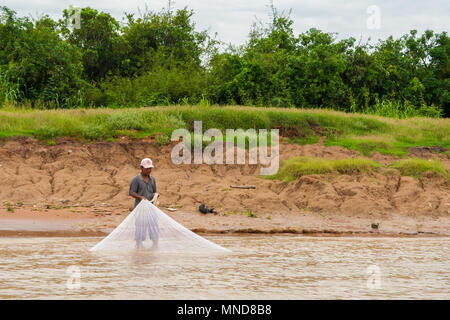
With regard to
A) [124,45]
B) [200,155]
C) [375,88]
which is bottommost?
[200,155]

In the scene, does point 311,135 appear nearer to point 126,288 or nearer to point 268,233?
point 268,233

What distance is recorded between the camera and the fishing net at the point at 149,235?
8.62 m

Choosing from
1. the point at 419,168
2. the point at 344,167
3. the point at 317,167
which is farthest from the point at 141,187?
the point at 419,168

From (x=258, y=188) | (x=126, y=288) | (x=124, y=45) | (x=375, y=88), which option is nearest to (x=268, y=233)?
(x=258, y=188)

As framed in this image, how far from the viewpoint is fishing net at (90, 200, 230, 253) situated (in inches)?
340

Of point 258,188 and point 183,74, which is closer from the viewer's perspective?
point 258,188

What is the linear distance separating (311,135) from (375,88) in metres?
8.81

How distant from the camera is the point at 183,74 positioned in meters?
22.8

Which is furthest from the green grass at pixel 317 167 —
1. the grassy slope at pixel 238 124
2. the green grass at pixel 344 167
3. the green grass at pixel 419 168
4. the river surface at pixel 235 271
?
the river surface at pixel 235 271

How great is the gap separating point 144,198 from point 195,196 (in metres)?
4.40

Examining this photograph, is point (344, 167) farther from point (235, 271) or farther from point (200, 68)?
point (200, 68)

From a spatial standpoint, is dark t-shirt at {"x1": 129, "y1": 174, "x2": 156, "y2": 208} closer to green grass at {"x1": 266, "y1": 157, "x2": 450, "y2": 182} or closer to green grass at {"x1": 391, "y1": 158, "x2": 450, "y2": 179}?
green grass at {"x1": 266, "y1": 157, "x2": 450, "y2": 182}

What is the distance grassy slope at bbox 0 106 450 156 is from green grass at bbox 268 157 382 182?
1.60 meters

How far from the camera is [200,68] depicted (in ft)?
87.1
